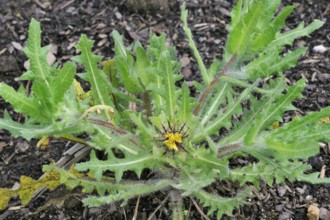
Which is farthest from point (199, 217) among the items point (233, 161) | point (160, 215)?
point (233, 161)

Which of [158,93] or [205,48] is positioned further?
[205,48]

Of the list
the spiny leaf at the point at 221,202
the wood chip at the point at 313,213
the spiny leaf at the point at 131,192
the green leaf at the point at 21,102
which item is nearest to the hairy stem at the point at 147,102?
the spiny leaf at the point at 131,192

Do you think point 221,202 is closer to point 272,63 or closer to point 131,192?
point 131,192

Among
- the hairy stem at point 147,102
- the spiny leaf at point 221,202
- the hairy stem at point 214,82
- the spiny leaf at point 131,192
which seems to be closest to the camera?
the spiny leaf at point 131,192

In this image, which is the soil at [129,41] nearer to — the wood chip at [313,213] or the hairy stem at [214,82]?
the wood chip at [313,213]

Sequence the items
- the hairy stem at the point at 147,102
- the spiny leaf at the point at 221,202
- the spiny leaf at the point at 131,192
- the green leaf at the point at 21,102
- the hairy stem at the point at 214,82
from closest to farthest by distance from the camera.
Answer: the green leaf at the point at 21,102
the spiny leaf at the point at 131,192
the spiny leaf at the point at 221,202
the hairy stem at the point at 214,82
the hairy stem at the point at 147,102

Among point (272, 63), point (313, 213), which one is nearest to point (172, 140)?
point (272, 63)

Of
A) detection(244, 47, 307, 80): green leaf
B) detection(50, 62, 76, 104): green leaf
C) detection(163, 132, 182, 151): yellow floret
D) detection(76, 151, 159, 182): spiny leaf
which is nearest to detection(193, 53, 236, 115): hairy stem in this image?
detection(244, 47, 307, 80): green leaf

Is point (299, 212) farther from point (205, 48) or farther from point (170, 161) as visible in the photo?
point (205, 48)
